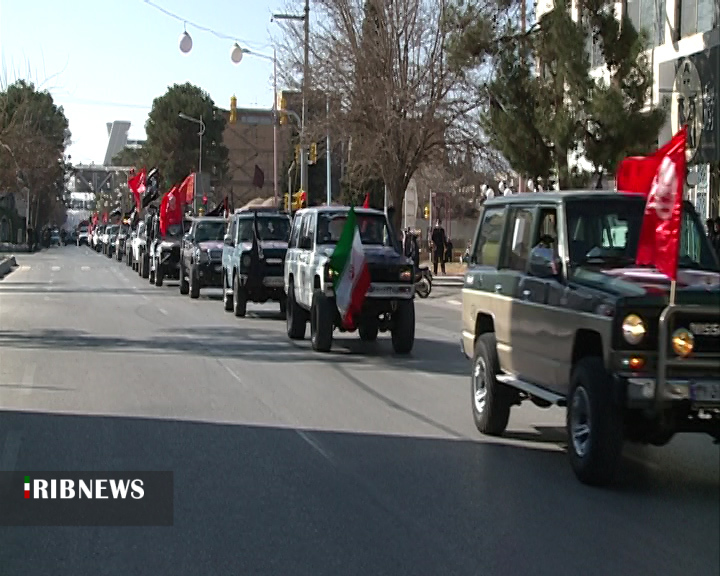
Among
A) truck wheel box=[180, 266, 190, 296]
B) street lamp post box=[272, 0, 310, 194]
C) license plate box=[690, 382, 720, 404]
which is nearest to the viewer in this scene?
license plate box=[690, 382, 720, 404]

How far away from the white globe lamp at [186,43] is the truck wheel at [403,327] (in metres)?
20.1

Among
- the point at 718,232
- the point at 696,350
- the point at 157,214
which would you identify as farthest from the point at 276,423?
the point at 157,214

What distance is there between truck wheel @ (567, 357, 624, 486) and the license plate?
527 mm

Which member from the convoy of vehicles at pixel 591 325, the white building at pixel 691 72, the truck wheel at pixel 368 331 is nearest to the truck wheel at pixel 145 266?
the white building at pixel 691 72

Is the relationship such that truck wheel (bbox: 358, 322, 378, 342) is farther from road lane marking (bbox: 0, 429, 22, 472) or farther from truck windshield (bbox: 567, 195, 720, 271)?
truck windshield (bbox: 567, 195, 720, 271)

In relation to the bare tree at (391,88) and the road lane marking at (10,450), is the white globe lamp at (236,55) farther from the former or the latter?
the road lane marking at (10,450)

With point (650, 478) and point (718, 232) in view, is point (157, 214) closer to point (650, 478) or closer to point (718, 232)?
point (718, 232)

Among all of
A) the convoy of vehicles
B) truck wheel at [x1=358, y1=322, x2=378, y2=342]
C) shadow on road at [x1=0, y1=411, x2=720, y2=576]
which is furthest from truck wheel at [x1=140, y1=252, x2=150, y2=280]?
shadow on road at [x1=0, y1=411, x2=720, y2=576]

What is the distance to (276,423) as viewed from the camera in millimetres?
10734

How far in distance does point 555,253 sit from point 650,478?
1834mm

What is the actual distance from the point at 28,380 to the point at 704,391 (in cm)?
857

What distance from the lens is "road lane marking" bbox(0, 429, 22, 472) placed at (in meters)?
8.70

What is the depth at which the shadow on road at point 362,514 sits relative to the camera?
6.27m

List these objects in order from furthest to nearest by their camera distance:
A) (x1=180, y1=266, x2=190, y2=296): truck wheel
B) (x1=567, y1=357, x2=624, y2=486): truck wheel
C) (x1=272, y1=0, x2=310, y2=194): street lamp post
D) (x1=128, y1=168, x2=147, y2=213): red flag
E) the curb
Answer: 1. (x1=128, y1=168, x2=147, y2=213): red flag
2. the curb
3. (x1=272, y1=0, x2=310, y2=194): street lamp post
4. (x1=180, y1=266, x2=190, y2=296): truck wheel
5. (x1=567, y1=357, x2=624, y2=486): truck wheel
